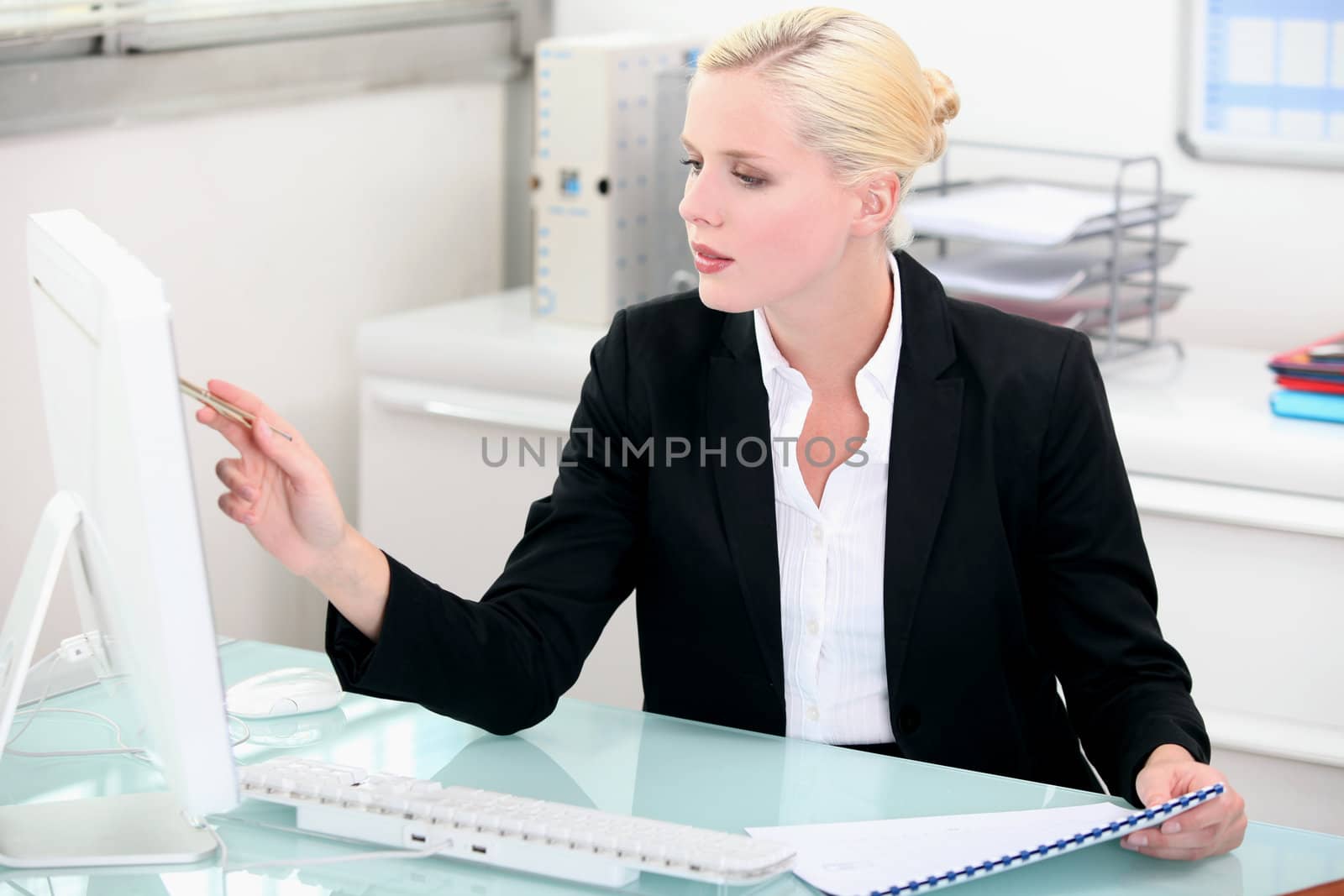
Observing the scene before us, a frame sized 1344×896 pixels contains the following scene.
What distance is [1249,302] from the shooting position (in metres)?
2.29

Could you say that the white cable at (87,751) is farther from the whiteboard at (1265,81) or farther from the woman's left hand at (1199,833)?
the whiteboard at (1265,81)

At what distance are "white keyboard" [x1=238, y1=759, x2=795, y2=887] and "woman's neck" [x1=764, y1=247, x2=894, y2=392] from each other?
506 millimetres

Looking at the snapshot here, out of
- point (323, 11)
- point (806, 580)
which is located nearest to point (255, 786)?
point (806, 580)

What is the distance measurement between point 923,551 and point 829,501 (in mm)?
94

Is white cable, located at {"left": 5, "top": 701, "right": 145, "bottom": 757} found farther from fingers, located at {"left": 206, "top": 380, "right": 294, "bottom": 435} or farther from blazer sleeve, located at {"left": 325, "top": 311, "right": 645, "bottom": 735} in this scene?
fingers, located at {"left": 206, "top": 380, "right": 294, "bottom": 435}

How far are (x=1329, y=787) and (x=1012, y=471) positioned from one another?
76cm

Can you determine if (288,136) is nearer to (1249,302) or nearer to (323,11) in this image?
(323,11)

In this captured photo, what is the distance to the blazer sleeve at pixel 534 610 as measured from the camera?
4.17ft

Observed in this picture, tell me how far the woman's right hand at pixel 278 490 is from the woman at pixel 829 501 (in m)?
0.10

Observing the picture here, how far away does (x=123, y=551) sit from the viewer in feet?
2.97

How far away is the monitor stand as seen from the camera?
1.01m

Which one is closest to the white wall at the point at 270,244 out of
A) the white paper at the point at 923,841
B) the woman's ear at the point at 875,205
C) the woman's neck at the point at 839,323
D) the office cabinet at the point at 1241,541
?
the office cabinet at the point at 1241,541

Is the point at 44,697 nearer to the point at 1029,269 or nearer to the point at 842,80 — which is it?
the point at 842,80

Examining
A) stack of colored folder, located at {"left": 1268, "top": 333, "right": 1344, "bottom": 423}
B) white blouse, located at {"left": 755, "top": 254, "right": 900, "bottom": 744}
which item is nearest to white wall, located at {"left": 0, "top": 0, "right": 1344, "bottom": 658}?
stack of colored folder, located at {"left": 1268, "top": 333, "right": 1344, "bottom": 423}
